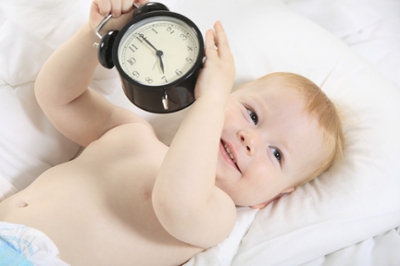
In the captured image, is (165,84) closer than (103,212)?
Yes

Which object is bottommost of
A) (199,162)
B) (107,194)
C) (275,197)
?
(275,197)

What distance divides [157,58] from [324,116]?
54cm

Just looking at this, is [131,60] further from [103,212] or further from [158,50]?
[103,212]

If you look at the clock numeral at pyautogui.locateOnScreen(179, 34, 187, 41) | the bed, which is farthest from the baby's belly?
the clock numeral at pyautogui.locateOnScreen(179, 34, 187, 41)

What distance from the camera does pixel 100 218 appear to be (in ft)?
3.51

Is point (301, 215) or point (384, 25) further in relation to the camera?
point (384, 25)

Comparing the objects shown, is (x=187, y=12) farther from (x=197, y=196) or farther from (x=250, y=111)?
(x=197, y=196)

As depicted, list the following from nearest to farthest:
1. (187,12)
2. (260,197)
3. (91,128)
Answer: (260,197) → (91,128) → (187,12)

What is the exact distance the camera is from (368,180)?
123 centimetres

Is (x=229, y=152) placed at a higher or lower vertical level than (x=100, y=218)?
higher

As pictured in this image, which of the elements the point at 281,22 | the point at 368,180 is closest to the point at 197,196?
the point at 368,180

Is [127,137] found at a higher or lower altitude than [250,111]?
lower

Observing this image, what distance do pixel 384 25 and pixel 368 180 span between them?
938 millimetres

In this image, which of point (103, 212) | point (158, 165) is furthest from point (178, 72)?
point (103, 212)
